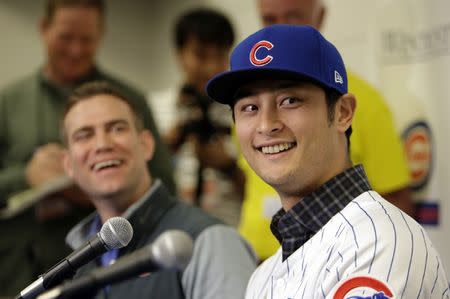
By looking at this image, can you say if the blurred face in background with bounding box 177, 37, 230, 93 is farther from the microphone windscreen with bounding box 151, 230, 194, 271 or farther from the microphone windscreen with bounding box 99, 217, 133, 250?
the microphone windscreen with bounding box 151, 230, 194, 271

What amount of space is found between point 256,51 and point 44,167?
132cm

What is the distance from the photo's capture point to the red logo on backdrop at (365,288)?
95 centimetres

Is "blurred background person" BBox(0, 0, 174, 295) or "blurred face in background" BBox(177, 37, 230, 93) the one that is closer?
"blurred background person" BBox(0, 0, 174, 295)

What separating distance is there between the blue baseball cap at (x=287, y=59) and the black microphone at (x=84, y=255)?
37 cm

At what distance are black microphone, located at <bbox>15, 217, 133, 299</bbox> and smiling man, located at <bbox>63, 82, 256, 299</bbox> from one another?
0.50 m

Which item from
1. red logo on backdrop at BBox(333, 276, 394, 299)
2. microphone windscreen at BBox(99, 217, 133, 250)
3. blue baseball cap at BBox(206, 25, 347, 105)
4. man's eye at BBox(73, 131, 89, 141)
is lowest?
red logo on backdrop at BBox(333, 276, 394, 299)

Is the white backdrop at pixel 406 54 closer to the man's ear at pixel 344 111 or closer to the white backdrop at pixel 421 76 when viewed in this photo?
the white backdrop at pixel 421 76

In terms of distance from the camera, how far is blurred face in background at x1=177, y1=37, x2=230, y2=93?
2.64 metres

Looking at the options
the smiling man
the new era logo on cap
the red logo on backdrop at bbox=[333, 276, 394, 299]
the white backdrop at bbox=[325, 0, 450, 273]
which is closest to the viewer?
the red logo on backdrop at bbox=[333, 276, 394, 299]

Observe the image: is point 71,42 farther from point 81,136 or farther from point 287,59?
point 287,59

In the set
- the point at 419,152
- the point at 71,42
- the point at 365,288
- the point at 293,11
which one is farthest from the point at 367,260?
the point at 71,42

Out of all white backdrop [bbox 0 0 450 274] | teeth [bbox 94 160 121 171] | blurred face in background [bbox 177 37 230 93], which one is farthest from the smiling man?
blurred face in background [bbox 177 37 230 93]

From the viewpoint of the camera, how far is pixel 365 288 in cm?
96

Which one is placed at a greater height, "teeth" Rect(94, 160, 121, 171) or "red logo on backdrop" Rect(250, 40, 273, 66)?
"red logo on backdrop" Rect(250, 40, 273, 66)
